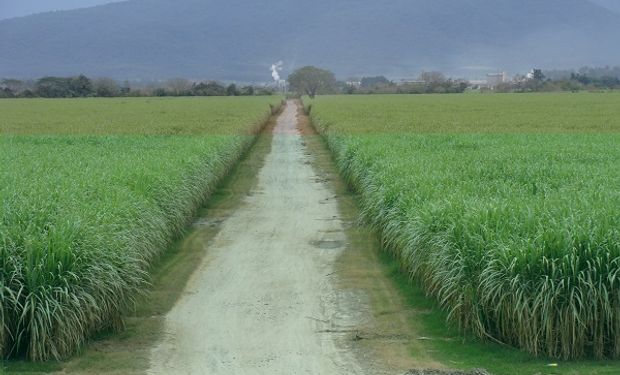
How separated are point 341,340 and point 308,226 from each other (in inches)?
228

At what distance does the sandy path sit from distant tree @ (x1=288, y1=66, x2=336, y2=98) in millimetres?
130140

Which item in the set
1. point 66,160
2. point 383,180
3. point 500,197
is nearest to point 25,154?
point 66,160

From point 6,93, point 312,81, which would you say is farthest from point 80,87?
point 312,81

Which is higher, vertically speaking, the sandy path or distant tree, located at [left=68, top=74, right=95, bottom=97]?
distant tree, located at [left=68, top=74, right=95, bottom=97]

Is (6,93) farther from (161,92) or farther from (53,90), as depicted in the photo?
(161,92)

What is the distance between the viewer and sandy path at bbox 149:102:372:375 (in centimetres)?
639

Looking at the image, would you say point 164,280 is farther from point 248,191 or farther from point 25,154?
point 25,154

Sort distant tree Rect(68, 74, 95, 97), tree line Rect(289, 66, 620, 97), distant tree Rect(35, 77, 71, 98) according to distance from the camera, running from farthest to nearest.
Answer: tree line Rect(289, 66, 620, 97) < distant tree Rect(68, 74, 95, 97) < distant tree Rect(35, 77, 71, 98)

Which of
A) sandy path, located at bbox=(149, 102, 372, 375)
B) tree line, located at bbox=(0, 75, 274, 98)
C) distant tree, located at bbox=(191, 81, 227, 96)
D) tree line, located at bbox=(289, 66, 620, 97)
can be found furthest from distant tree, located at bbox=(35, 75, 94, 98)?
sandy path, located at bbox=(149, 102, 372, 375)

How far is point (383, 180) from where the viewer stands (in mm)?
11820

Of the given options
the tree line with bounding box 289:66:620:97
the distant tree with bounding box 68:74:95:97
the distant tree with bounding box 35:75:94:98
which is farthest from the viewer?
the tree line with bounding box 289:66:620:97

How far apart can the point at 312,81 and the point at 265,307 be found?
137 m

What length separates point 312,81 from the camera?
142875 mm

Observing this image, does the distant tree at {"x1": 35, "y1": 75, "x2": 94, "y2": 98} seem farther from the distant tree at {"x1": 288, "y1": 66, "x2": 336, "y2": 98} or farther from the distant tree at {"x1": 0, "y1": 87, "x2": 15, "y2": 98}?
the distant tree at {"x1": 288, "y1": 66, "x2": 336, "y2": 98}
